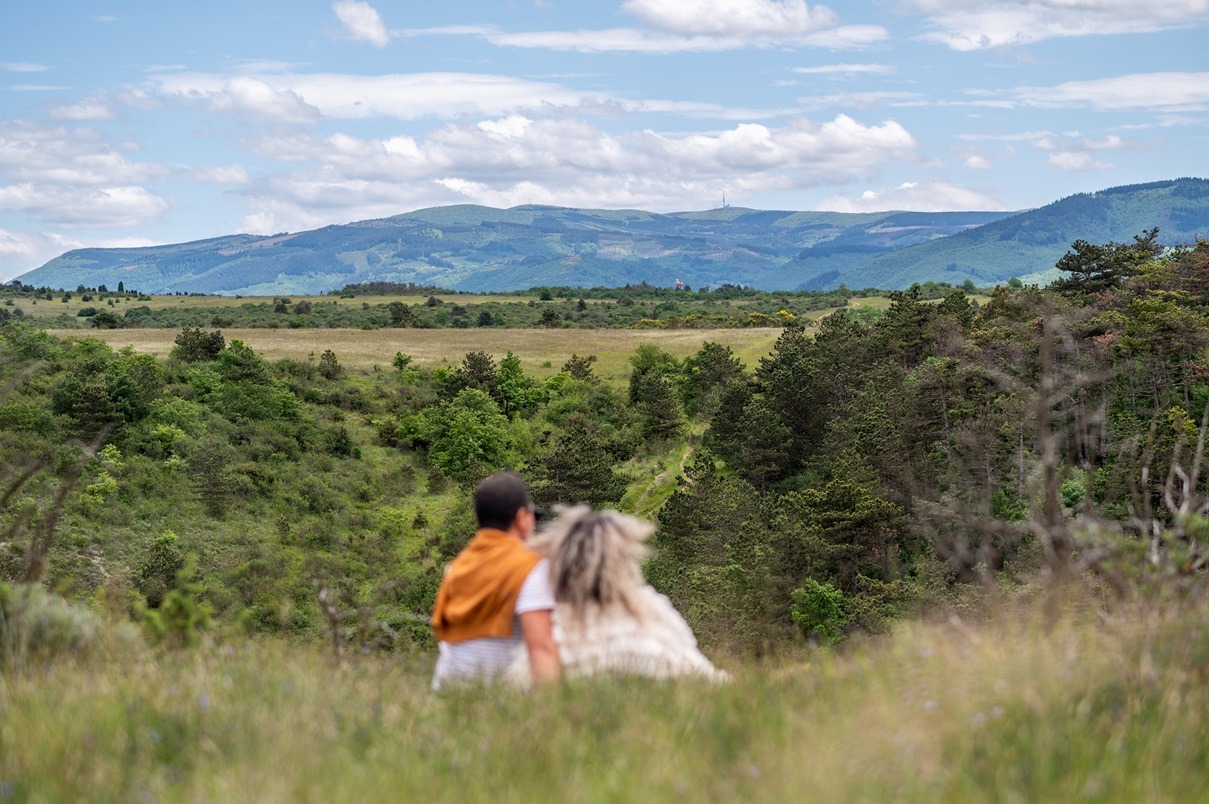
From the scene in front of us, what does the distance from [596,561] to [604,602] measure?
0.24 meters

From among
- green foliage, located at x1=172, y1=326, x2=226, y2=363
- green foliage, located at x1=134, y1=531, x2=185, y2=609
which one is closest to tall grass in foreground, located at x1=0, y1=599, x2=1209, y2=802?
green foliage, located at x1=134, y1=531, x2=185, y2=609

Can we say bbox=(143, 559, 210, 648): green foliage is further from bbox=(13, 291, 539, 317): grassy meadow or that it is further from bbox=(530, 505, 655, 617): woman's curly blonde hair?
bbox=(13, 291, 539, 317): grassy meadow

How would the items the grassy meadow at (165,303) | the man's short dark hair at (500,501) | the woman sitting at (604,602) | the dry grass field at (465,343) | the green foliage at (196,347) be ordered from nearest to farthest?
the woman sitting at (604,602)
the man's short dark hair at (500,501)
the green foliage at (196,347)
the dry grass field at (465,343)
the grassy meadow at (165,303)

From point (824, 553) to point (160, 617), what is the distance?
94.3ft

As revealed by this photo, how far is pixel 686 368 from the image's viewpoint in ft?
234

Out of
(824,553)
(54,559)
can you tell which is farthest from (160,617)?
(54,559)

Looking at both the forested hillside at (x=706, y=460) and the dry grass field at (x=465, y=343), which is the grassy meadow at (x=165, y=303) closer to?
the dry grass field at (x=465, y=343)

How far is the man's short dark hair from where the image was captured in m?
5.05

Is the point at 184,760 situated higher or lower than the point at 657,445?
higher

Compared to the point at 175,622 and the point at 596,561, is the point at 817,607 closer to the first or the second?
the point at 175,622


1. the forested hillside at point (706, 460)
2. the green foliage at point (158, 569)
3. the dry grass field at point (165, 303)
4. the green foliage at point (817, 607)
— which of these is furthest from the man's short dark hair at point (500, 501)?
the dry grass field at point (165, 303)

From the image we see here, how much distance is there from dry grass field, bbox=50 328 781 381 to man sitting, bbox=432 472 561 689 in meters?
69.6

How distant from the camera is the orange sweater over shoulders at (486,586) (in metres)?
4.93

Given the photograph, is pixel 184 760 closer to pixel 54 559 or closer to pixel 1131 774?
pixel 1131 774
